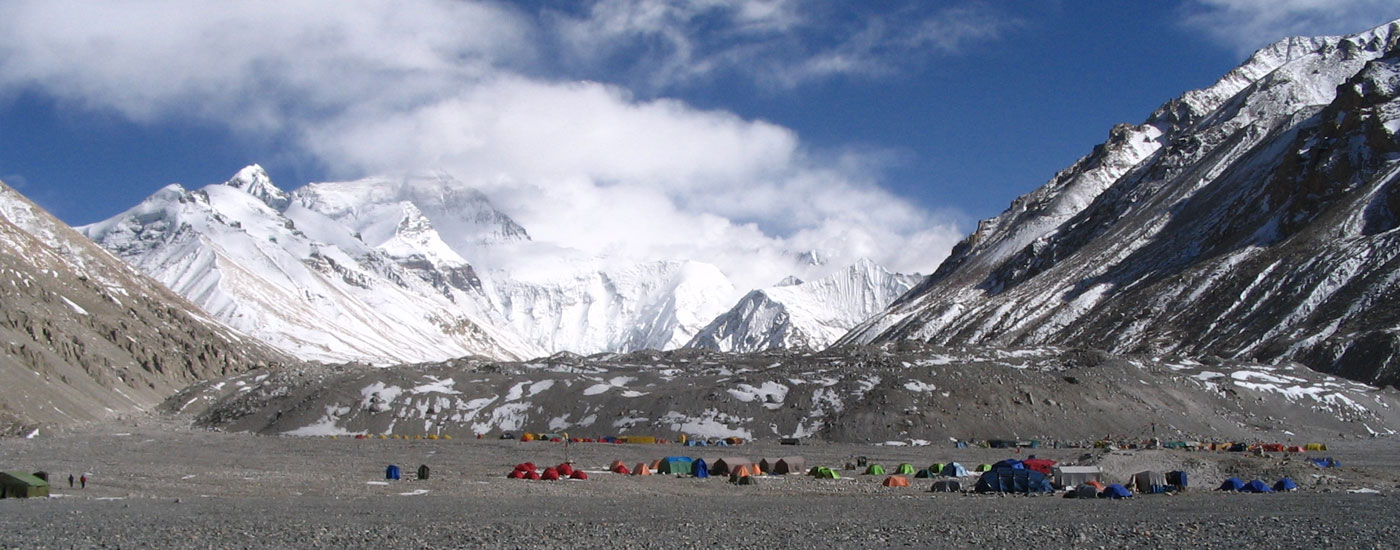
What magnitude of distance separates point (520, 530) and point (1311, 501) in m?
30.1

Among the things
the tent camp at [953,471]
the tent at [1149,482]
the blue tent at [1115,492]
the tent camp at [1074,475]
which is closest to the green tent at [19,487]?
the tent camp at [953,471]

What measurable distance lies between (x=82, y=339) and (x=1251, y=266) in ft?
464

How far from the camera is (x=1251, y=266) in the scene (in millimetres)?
138750

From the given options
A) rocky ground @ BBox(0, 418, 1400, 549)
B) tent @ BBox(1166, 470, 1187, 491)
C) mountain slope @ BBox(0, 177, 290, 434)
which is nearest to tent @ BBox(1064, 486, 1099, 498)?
rocky ground @ BBox(0, 418, 1400, 549)

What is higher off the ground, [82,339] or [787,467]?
[82,339]

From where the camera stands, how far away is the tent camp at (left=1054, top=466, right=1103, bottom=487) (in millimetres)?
48594

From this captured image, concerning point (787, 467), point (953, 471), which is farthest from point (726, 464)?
point (953, 471)

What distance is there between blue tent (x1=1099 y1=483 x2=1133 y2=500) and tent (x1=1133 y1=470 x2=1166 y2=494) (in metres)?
2.27

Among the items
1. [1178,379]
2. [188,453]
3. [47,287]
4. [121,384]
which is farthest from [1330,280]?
[47,287]

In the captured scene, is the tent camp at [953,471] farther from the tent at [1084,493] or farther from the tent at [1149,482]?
the tent at [1084,493]

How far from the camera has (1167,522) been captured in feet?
112

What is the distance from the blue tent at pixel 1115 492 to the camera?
146 ft

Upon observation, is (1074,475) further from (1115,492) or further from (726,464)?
(726,464)

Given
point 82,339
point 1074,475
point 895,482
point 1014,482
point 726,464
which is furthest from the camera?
point 82,339
